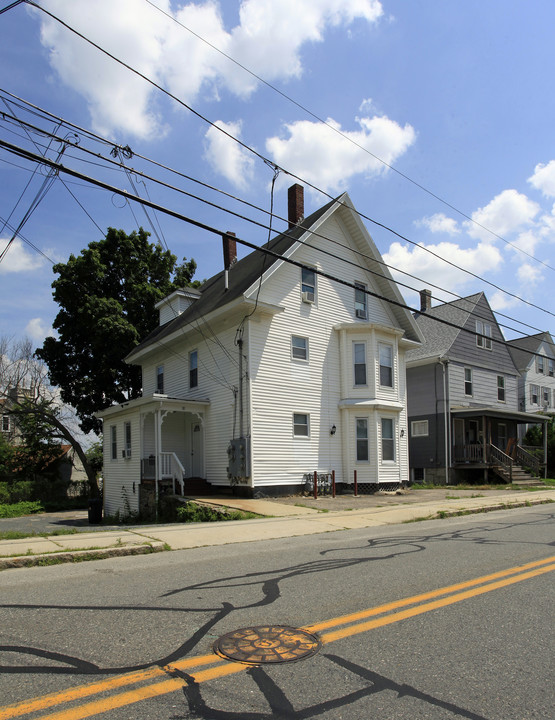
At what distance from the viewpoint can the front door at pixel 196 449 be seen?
2223 cm

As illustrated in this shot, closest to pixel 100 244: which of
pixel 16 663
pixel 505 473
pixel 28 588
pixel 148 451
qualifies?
pixel 148 451

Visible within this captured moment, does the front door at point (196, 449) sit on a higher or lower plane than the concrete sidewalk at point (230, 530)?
higher

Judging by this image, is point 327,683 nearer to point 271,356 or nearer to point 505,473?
point 271,356

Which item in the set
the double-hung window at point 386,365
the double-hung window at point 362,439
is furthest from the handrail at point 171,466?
the double-hung window at point 386,365

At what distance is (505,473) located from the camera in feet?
87.2

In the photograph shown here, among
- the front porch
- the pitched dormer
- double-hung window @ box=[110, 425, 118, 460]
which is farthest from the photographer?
the front porch

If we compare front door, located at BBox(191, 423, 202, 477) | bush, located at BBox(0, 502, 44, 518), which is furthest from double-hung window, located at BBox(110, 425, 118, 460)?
bush, located at BBox(0, 502, 44, 518)

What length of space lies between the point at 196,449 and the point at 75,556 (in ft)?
48.1

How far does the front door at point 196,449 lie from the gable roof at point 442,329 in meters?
12.2

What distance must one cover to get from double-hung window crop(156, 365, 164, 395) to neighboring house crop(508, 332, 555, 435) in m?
25.9

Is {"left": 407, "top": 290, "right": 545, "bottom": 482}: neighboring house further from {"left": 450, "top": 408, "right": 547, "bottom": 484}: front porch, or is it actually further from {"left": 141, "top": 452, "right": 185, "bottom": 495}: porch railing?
{"left": 141, "top": 452, "right": 185, "bottom": 495}: porch railing

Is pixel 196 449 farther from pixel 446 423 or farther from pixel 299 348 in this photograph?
pixel 446 423

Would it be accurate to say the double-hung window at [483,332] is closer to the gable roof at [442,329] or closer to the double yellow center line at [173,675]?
the gable roof at [442,329]

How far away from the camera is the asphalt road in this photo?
131 inches
